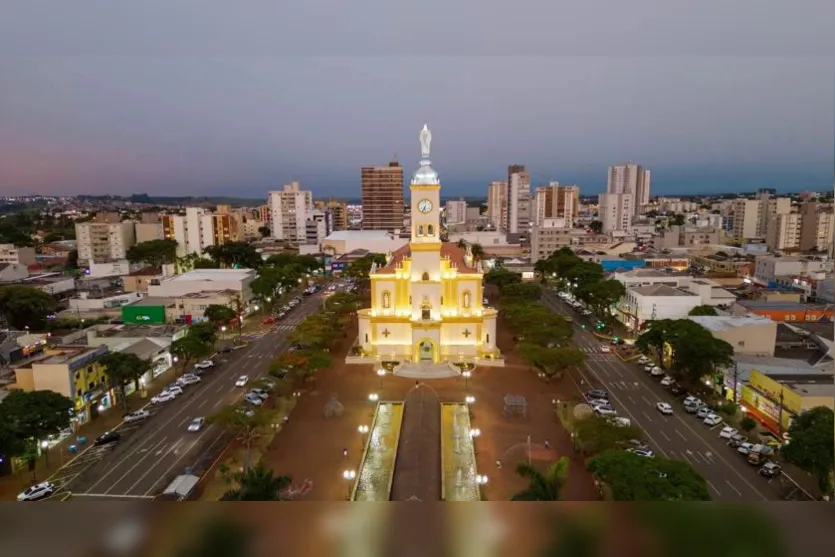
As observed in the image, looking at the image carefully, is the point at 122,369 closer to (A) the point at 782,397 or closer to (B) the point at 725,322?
(A) the point at 782,397

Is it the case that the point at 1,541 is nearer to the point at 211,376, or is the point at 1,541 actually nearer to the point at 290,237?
the point at 211,376

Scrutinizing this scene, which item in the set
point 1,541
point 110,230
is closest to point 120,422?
point 1,541

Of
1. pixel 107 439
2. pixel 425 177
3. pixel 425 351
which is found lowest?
pixel 107 439

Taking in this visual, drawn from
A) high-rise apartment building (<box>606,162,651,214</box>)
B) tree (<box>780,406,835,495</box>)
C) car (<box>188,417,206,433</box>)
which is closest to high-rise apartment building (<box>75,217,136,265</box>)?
car (<box>188,417,206,433</box>)

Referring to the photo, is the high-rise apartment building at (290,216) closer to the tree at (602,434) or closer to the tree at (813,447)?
the tree at (602,434)

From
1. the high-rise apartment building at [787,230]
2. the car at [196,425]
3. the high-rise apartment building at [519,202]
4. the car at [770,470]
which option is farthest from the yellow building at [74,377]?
the high-rise apartment building at [519,202]

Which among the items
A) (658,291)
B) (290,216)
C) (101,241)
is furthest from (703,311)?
(290,216)
